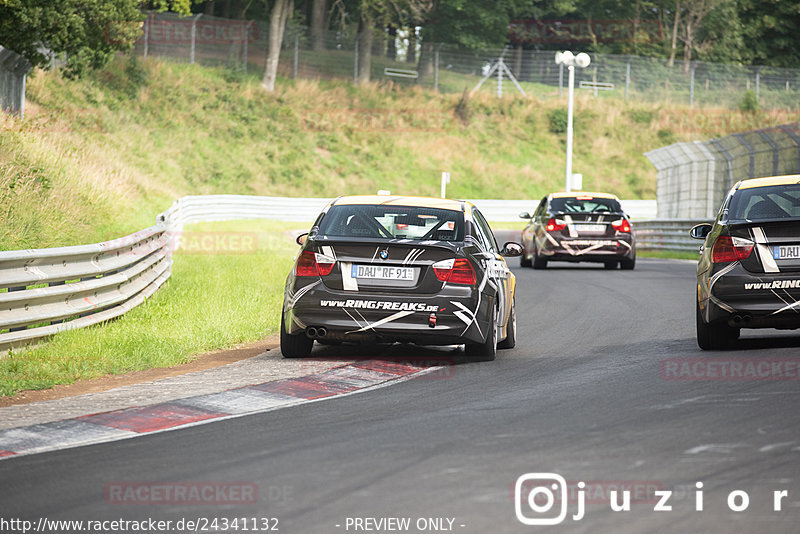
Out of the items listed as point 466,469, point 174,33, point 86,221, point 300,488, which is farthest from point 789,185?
point 174,33

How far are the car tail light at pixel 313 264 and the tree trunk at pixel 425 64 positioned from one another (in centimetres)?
5544

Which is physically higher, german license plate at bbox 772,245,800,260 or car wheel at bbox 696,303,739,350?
german license plate at bbox 772,245,800,260

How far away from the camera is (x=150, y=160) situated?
48.5 m

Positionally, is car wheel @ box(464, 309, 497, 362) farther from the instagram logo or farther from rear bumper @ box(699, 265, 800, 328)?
the instagram logo

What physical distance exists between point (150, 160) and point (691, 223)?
81.7 ft

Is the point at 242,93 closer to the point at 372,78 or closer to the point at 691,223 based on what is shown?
the point at 372,78

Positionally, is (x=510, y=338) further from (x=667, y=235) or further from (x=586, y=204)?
(x=667, y=235)

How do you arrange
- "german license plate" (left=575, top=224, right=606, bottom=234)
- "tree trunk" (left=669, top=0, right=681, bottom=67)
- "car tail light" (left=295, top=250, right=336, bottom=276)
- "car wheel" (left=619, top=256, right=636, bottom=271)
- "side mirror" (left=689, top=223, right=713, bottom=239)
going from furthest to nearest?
1. "tree trunk" (left=669, top=0, right=681, bottom=67)
2. "car wheel" (left=619, top=256, right=636, bottom=271)
3. "german license plate" (left=575, top=224, right=606, bottom=234)
4. "side mirror" (left=689, top=223, right=713, bottom=239)
5. "car tail light" (left=295, top=250, right=336, bottom=276)

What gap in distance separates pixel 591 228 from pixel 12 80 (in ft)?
46.8

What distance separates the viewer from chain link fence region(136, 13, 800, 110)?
58.6 metres

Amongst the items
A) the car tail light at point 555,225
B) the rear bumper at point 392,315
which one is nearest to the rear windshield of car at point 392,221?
the rear bumper at point 392,315

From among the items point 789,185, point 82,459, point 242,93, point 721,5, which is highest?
point 721,5

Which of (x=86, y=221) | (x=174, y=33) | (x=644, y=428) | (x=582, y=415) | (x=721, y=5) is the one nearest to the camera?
(x=644, y=428)

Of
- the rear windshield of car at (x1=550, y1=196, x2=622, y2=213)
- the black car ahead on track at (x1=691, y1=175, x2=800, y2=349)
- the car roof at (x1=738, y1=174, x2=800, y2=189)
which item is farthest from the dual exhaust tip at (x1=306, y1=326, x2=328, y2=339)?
the rear windshield of car at (x1=550, y1=196, x2=622, y2=213)
